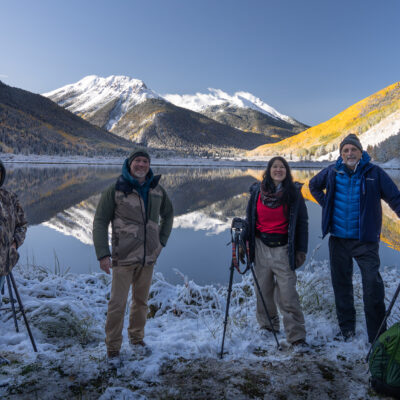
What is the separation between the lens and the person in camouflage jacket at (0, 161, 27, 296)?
2662 millimetres

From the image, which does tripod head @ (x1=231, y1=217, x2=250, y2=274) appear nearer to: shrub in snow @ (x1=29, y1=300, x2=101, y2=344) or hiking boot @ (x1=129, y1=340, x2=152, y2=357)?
hiking boot @ (x1=129, y1=340, x2=152, y2=357)

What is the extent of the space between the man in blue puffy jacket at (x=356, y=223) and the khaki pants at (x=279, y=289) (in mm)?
496

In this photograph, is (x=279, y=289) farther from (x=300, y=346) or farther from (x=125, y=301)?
(x=125, y=301)

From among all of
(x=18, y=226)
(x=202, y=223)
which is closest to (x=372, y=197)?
(x=18, y=226)

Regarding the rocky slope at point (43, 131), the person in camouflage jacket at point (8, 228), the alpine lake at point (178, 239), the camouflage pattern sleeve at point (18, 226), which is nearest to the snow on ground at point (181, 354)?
the alpine lake at point (178, 239)

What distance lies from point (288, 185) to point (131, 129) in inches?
6431

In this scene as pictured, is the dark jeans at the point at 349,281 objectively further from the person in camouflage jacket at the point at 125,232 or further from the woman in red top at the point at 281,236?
the person in camouflage jacket at the point at 125,232

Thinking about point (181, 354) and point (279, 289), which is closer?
point (181, 354)

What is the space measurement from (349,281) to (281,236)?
0.86 m

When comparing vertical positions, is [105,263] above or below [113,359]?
above

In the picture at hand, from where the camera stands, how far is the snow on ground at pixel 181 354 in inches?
96.9

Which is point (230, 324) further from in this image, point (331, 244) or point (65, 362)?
point (65, 362)

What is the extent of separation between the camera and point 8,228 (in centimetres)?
273

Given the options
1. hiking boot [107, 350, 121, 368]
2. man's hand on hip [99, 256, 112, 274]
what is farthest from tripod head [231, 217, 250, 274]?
hiking boot [107, 350, 121, 368]
